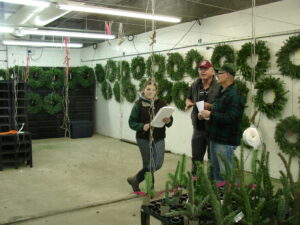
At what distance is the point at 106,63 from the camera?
835 cm

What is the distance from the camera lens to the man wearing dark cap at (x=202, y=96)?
3.40 metres

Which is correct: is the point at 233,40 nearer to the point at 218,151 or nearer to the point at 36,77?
the point at 218,151

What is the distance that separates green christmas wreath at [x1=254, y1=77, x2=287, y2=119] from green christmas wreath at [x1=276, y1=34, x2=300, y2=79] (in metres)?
0.19

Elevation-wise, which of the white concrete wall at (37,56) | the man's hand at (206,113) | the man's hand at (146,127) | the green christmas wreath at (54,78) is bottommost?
the man's hand at (146,127)

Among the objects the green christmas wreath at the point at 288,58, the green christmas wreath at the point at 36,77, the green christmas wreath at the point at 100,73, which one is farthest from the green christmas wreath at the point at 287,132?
the green christmas wreath at the point at 36,77

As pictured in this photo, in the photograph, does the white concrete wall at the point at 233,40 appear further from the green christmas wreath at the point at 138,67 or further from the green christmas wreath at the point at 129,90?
the green christmas wreath at the point at 129,90

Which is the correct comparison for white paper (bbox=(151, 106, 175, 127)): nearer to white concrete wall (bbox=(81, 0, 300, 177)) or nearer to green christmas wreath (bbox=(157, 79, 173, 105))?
white concrete wall (bbox=(81, 0, 300, 177))

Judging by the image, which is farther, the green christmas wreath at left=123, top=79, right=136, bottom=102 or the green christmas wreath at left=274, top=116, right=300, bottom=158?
the green christmas wreath at left=123, top=79, right=136, bottom=102

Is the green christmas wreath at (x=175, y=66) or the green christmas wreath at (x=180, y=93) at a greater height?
the green christmas wreath at (x=175, y=66)

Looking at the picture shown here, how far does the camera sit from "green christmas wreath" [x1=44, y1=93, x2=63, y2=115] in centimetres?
816

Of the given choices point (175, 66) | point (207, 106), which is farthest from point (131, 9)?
point (207, 106)

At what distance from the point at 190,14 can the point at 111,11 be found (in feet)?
5.29

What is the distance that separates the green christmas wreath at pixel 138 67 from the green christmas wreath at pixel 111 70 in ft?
3.01

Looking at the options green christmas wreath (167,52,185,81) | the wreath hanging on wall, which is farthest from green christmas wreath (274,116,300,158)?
green christmas wreath (167,52,185,81)
